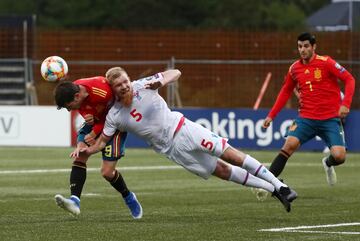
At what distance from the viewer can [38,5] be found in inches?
2977

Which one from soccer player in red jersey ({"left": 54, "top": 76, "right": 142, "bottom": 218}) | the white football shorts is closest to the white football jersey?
the white football shorts

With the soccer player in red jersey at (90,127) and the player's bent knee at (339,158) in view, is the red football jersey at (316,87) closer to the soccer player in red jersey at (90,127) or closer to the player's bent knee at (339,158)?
the player's bent knee at (339,158)

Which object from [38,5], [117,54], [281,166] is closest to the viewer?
[281,166]

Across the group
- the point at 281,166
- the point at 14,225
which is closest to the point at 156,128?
the point at 14,225

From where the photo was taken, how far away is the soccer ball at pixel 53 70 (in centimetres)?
1402

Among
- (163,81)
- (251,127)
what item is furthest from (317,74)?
(251,127)

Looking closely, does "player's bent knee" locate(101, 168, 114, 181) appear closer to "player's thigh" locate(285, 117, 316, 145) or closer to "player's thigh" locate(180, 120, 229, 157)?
"player's thigh" locate(180, 120, 229, 157)

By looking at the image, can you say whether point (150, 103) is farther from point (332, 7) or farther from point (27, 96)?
point (332, 7)

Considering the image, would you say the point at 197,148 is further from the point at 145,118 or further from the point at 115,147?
the point at 115,147

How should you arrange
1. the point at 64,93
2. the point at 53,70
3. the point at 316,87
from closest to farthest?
the point at 64,93 → the point at 53,70 → the point at 316,87

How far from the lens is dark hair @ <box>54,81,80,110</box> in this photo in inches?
512

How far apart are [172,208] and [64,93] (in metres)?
2.57

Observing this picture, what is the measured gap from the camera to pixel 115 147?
13.6 metres

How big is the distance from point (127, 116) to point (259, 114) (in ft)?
50.7
